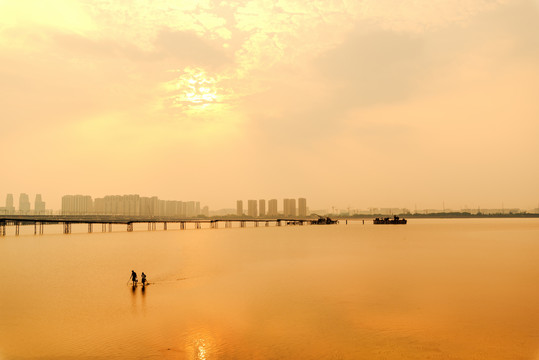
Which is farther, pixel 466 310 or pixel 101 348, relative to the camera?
pixel 466 310

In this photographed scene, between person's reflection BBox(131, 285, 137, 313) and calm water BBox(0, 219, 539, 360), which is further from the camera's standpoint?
person's reflection BBox(131, 285, 137, 313)

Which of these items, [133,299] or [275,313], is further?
[133,299]

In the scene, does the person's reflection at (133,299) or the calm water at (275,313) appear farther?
the person's reflection at (133,299)

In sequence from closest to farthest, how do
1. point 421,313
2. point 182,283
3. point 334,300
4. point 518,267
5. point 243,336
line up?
point 243,336, point 421,313, point 334,300, point 182,283, point 518,267

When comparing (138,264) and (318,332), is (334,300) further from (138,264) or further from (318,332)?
(138,264)

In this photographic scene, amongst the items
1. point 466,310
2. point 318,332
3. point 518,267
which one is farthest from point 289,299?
point 518,267

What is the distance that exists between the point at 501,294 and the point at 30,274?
1578 inches

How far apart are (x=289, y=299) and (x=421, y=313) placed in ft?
26.3

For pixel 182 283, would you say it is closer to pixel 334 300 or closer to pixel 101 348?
pixel 334 300

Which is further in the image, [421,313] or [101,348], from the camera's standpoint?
[421,313]

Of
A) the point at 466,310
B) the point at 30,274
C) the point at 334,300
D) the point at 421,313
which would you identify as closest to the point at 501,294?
the point at 466,310

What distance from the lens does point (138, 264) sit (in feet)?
147

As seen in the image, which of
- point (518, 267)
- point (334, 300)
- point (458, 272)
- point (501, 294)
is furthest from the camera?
point (518, 267)

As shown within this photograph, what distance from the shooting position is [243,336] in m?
17.3
